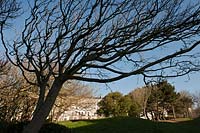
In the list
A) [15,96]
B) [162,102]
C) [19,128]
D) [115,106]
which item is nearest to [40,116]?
[19,128]

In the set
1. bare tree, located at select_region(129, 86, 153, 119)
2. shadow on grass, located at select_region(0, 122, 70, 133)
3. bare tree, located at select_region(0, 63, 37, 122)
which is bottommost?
shadow on grass, located at select_region(0, 122, 70, 133)

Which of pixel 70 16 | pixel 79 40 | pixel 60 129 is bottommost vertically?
pixel 60 129

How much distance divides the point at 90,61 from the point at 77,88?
18.4 meters

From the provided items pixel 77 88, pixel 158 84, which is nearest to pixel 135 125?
pixel 77 88

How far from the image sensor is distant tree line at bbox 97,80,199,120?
3991 centimetres

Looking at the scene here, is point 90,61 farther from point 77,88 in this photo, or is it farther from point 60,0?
point 77,88

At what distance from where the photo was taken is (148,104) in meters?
46.1

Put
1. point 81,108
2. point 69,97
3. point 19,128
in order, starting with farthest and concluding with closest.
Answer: point 81,108
point 69,97
point 19,128

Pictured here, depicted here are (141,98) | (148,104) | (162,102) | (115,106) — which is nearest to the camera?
(115,106)

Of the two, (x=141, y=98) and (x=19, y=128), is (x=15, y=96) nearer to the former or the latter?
(x=19, y=128)

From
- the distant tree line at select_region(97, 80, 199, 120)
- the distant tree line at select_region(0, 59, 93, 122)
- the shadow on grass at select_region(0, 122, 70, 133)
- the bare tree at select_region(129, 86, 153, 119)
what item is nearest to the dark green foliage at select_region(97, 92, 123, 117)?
the distant tree line at select_region(97, 80, 199, 120)

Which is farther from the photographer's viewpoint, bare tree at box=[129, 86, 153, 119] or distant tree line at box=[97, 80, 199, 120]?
bare tree at box=[129, 86, 153, 119]

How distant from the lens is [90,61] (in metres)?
8.14

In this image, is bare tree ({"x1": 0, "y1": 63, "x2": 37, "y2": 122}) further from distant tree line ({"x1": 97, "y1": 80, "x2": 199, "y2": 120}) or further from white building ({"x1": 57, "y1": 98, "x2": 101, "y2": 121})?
distant tree line ({"x1": 97, "y1": 80, "x2": 199, "y2": 120})
